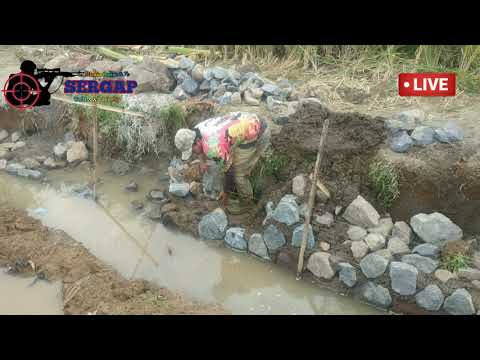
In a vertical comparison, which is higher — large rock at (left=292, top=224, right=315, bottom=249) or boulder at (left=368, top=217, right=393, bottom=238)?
boulder at (left=368, top=217, right=393, bottom=238)

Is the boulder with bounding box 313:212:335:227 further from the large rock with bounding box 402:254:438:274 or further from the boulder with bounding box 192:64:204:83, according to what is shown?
the boulder with bounding box 192:64:204:83

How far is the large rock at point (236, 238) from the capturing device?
19.5 ft

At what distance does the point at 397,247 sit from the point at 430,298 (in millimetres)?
631

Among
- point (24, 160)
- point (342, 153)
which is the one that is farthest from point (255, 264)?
point (24, 160)

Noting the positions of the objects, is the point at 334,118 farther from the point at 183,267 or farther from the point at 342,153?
the point at 183,267

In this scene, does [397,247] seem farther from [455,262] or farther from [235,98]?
[235,98]

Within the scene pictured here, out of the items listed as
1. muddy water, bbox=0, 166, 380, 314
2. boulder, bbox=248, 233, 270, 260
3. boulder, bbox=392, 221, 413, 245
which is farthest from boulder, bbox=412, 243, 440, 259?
boulder, bbox=248, 233, 270, 260

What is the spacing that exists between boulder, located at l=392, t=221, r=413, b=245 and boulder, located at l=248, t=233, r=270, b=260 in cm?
152

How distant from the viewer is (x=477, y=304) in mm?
4746

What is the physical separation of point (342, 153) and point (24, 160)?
5181mm

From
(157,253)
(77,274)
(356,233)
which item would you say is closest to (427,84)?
(356,233)

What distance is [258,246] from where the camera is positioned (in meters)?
5.84

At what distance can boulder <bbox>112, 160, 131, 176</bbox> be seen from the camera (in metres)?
7.43

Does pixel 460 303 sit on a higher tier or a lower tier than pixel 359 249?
lower
